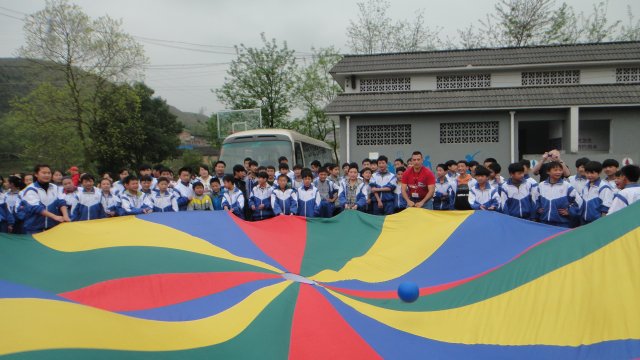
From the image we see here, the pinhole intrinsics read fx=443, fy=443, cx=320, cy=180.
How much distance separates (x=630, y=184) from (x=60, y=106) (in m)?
31.1

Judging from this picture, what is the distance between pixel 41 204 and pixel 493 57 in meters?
18.4

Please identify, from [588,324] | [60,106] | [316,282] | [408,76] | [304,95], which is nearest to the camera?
[588,324]

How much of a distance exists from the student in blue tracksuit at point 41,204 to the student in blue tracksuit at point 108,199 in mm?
540

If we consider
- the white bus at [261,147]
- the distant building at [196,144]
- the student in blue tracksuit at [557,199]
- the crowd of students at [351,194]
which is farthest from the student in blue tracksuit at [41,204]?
the distant building at [196,144]

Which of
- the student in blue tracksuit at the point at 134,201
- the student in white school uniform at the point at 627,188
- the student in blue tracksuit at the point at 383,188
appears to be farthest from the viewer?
the student in blue tracksuit at the point at 383,188

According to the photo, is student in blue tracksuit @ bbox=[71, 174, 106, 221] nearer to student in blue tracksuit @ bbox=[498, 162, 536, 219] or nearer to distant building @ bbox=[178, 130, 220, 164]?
student in blue tracksuit @ bbox=[498, 162, 536, 219]

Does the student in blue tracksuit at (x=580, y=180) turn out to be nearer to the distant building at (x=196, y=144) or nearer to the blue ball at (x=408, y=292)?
the blue ball at (x=408, y=292)

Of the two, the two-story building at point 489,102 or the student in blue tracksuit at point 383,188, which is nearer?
the student in blue tracksuit at point 383,188

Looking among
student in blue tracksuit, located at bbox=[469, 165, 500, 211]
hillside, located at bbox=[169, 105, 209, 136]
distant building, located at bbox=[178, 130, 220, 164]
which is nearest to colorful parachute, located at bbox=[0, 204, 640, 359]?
student in blue tracksuit, located at bbox=[469, 165, 500, 211]

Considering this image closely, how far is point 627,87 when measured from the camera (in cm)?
1786

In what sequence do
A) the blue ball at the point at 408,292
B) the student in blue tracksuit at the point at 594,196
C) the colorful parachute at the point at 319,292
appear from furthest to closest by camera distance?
the student in blue tracksuit at the point at 594,196 < the blue ball at the point at 408,292 < the colorful parachute at the point at 319,292

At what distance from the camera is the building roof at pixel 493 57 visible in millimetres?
18531

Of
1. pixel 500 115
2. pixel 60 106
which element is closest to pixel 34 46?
pixel 60 106

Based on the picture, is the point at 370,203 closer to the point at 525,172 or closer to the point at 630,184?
the point at 525,172
